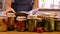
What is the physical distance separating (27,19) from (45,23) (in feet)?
0.58

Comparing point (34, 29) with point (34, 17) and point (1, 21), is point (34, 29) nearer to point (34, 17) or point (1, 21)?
point (34, 17)

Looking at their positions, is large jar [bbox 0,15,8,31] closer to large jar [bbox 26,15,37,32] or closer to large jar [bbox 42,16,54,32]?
large jar [bbox 26,15,37,32]

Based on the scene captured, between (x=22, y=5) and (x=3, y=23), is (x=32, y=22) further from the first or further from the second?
(x=22, y=5)

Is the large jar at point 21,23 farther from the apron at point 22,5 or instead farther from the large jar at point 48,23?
the apron at point 22,5

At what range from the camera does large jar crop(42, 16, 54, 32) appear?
1354mm

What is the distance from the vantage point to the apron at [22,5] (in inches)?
88.4

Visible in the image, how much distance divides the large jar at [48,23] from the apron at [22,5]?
0.93 meters

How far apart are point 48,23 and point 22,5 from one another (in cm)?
99

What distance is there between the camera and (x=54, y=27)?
139 cm

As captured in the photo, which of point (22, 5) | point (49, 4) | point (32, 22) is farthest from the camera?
point (49, 4)

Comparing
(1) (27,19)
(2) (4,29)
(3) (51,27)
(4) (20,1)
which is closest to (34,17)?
(1) (27,19)

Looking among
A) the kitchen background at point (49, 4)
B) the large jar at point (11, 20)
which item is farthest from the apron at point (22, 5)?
the kitchen background at point (49, 4)

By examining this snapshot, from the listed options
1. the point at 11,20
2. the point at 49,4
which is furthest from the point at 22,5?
the point at 49,4

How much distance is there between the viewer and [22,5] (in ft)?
7.46
